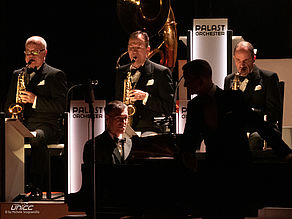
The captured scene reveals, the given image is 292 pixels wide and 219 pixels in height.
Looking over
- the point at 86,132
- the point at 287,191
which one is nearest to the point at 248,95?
the point at 86,132

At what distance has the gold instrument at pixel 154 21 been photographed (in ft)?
22.3

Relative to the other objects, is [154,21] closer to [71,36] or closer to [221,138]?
[71,36]

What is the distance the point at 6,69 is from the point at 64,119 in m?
2.84

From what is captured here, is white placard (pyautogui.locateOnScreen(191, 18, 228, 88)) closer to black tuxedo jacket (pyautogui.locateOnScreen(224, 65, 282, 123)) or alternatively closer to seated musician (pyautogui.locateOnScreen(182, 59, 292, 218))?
black tuxedo jacket (pyautogui.locateOnScreen(224, 65, 282, 123))

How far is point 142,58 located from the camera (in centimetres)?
608

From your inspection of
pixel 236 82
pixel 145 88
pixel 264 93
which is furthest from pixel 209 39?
pixel 145 88

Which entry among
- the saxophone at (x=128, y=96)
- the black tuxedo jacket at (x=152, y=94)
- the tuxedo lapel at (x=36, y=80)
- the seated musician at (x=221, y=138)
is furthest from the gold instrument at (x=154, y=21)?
the seated musician at (x=221, y=138)

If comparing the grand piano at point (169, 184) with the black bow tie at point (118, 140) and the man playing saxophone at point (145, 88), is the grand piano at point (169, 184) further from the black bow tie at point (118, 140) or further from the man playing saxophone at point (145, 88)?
the man playing saxophone at point (145, 88)

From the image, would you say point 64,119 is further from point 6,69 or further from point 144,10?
point 6,69

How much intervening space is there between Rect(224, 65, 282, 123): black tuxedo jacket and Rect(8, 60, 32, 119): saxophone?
7.08 feet

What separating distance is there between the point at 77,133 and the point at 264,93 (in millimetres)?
1834

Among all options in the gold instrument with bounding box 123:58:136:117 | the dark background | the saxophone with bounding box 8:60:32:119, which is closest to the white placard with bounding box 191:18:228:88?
the gold instrument with bounding box 123:58:136:117

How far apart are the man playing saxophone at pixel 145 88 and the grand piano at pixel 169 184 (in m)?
1.86

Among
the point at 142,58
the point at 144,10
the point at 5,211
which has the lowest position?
the point at 5,211
